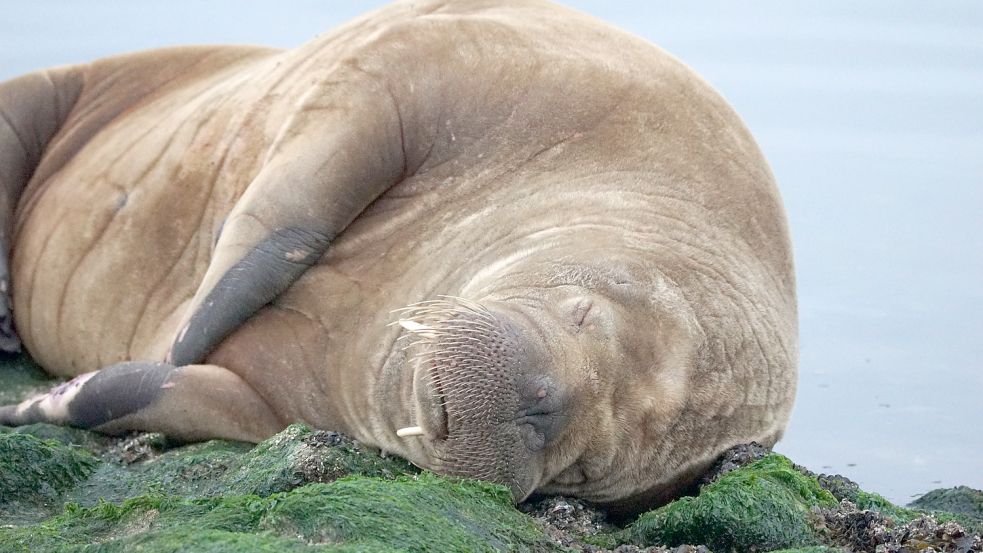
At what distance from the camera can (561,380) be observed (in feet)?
13.6

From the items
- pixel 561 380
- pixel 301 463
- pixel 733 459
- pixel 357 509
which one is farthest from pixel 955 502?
pixel 357 509

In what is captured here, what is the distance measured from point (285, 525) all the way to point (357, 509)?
0.21 meters

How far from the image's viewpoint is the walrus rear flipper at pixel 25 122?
7270mm

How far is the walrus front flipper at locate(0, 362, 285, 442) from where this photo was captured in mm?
5328

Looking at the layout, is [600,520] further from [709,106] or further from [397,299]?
[709,106]

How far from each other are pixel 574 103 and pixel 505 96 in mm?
276

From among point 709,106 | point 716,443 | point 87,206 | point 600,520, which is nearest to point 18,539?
point 600,520

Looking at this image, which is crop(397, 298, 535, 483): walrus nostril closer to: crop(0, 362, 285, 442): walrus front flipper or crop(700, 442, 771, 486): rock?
crop(700, 442, 771, 486): rock

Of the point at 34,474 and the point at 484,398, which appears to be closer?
the point at 484,398

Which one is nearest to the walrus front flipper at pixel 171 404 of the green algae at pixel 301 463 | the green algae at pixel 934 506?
the green algae at pixel 301 463

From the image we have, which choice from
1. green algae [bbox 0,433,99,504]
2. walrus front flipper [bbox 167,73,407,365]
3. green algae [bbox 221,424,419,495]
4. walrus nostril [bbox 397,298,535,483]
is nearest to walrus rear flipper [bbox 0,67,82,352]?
walrus front flipper [bbox 167,73,407,365]

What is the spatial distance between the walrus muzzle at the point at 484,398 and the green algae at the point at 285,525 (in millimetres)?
392

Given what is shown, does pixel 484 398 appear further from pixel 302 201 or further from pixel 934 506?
pixel 934 506

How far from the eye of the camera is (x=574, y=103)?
5473mm
